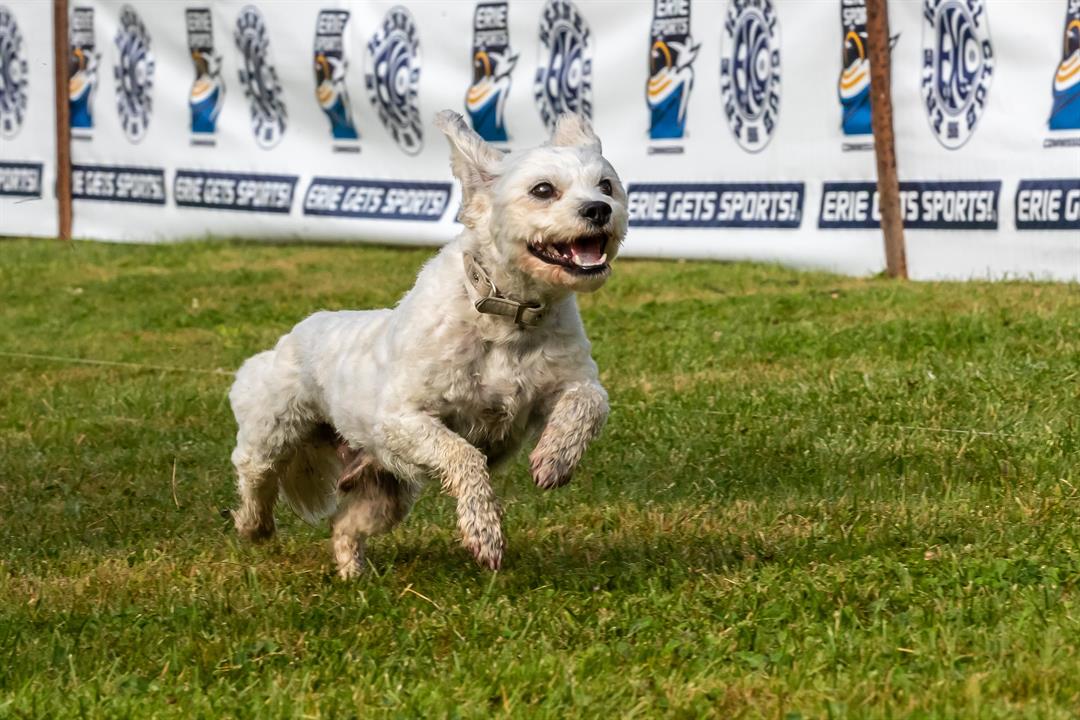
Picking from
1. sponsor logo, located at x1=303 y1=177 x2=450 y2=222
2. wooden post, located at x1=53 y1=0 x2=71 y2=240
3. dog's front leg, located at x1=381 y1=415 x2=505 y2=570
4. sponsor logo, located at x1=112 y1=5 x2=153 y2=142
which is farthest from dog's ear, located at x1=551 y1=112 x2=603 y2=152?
wooden post, located at x1=53 y1=0 x2=71 y2=240

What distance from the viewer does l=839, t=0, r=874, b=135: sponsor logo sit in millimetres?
13453

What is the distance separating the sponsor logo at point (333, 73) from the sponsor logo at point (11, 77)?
13.4 feet

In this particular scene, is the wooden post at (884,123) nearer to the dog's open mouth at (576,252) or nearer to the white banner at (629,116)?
the white banner at (629,116)

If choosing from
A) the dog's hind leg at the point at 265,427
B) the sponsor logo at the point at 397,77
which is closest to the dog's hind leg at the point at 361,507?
the dog's hind leg at the point at 265,427

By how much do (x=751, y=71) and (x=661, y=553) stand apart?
879 cm

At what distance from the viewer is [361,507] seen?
622 centimetres

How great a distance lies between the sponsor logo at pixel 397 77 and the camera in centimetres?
1659

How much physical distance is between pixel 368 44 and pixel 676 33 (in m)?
3.59

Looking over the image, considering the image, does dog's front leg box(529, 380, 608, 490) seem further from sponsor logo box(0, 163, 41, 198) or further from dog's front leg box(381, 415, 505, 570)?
sponsor logo box(0, 163, 41, 198)

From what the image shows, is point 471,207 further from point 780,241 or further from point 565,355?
point 780,241

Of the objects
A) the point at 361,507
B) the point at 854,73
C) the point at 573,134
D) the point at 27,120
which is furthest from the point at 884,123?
the point at 27,120

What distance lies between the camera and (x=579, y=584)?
555 centimetres

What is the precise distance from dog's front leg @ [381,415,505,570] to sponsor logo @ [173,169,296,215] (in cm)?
1231

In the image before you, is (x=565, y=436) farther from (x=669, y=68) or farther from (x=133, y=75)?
(x=133, y=75)
